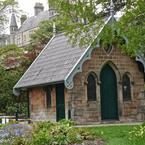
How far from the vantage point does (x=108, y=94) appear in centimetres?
2644

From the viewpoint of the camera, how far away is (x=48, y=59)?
28766 millimetres

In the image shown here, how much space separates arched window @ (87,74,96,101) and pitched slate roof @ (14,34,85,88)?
4.77 ft

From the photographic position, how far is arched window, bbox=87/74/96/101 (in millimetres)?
25375

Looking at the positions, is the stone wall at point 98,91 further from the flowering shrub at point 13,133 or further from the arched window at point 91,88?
the flowering shrub at point 13,133

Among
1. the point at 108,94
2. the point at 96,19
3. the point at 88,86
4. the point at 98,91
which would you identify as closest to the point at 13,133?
the point at 96,19

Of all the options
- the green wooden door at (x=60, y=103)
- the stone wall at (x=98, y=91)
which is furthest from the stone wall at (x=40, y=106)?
the stone wall at (x=98, y=91)

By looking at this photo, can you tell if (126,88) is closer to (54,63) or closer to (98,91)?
(98,91)

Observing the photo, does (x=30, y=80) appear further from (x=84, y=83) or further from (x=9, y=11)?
(x=9, y=11)

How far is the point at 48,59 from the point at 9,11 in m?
13.1

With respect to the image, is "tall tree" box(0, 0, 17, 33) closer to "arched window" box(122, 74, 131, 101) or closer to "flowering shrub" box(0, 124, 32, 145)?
"arched window" box(122, 74, 131, 101)

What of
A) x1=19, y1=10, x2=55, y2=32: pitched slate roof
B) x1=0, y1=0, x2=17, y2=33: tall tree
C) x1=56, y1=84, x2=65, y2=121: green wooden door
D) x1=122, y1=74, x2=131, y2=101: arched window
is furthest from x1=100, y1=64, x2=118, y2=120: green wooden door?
x1=19, y1=10, x2=55, y2=32: pitched slate roof

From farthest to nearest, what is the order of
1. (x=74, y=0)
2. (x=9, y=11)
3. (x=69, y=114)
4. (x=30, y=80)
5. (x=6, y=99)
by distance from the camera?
(x=9, y=11) < (x=6, y=99) < (x=30, y=80) < (x=69, y=114) < (x=74, y=0)

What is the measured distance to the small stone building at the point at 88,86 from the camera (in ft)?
81.1

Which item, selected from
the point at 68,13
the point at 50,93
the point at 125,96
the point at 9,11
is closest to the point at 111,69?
the point at 125,96
